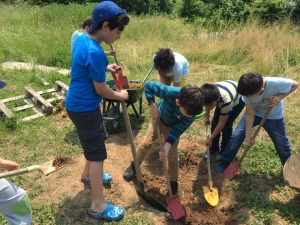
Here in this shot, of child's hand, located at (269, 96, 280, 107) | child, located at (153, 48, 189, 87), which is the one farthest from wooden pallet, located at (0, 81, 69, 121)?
child's hand, located at (269, 96, 280, 107)

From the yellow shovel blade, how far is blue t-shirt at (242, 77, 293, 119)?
107cm

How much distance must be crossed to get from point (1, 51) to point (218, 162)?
634cm

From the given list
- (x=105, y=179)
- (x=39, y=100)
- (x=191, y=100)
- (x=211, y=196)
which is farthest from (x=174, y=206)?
(x=39, y=100)

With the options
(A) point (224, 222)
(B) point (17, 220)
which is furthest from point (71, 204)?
(A) point (224, 222)

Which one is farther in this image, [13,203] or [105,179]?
[105,179]

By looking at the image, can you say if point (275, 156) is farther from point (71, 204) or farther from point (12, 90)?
point (12, 90)

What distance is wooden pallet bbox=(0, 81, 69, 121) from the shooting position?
486 centimetres

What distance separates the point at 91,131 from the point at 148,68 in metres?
4.79

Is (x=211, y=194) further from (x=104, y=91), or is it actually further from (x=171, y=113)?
(x=104, y=91)

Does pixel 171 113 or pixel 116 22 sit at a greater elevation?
pixel 116 22

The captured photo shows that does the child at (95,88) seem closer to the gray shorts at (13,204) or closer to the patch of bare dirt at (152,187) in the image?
the patch of bare dirt at (152,187)

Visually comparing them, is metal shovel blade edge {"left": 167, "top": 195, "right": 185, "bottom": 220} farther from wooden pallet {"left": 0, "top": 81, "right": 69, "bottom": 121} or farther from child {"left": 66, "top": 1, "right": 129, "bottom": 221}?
wooden pallet {"left": 0, "top": 81, "right": 69, "bottom": 121}

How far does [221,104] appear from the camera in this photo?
Answer: 3490 millimetres

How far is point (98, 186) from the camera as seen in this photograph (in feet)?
9.56
